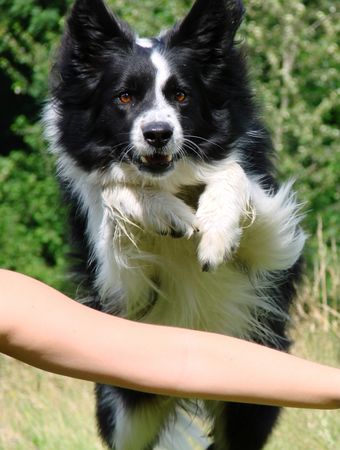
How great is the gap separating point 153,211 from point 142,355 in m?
2.19

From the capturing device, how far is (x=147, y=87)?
458cm

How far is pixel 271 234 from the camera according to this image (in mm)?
4836

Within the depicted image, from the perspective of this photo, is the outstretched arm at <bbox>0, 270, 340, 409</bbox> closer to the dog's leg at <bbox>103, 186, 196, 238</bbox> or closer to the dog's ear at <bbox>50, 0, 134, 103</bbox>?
the dog's leg at <bbox>103, 186, 196, 238</bbox>

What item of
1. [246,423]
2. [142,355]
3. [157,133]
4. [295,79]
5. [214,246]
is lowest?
[295,79]

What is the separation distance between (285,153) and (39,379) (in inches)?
206

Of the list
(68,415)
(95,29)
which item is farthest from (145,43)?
(68,415)

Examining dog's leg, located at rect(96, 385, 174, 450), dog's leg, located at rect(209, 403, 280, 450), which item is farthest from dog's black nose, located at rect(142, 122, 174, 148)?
dog's leg, located at rect(209, 403, 280, 450)

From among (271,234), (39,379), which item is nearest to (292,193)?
(271,234)

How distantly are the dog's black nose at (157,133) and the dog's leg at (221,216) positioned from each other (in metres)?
0.35

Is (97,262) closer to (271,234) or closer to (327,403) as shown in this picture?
(271,234)

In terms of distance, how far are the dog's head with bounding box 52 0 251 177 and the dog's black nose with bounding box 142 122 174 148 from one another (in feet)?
0.16

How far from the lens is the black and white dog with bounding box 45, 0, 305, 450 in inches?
179

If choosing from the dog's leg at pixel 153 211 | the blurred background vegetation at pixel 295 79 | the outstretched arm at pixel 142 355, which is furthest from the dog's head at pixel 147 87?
the blurred background vegetation at pixel 295 79

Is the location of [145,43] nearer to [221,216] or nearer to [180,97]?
[180,97]
